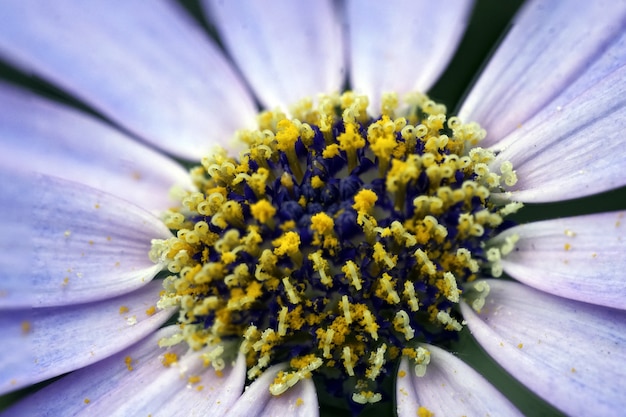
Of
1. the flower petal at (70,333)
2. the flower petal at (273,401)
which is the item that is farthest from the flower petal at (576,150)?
the flower petal at (70,333)

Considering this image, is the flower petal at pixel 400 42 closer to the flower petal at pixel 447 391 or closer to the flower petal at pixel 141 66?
the flower petal at pixel 141 66

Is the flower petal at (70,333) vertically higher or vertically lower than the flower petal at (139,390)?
higher

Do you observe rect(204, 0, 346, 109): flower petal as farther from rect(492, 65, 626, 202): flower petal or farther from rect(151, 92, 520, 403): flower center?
rect(492, 65, 626, 202): flower petal

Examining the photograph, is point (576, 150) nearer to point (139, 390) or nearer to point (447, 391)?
point (447, 391)

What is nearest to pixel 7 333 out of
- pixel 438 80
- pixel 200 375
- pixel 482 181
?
pixel 200 375

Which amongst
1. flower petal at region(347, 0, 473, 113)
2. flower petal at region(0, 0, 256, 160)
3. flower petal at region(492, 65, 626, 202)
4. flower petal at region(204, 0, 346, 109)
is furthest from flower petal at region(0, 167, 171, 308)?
flower petal at region(492, 65, 626, 202)

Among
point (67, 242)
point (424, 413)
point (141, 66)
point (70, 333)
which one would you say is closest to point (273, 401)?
point (424, 413)

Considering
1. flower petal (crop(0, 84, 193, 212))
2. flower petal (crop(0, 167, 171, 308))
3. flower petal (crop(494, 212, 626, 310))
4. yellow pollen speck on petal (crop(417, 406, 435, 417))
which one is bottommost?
yellow pollen speck on petal (crop(417, 406, 435, 417))
